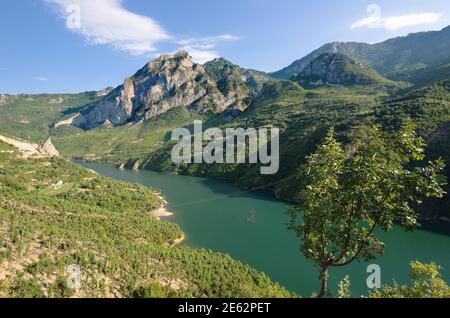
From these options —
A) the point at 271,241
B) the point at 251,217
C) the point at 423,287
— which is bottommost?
the point at 271,241

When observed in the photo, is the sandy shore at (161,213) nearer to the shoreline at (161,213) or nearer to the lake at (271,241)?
the shoreline at (161,213)

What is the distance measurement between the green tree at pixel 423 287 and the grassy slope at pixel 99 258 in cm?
2530

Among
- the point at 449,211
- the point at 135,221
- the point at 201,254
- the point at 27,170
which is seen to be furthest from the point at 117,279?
the point at 449,211

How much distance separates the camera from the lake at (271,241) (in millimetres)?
59809

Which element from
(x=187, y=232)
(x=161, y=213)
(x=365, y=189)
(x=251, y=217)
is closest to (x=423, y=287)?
(x=365, y=189)

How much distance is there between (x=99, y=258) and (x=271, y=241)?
149 feet

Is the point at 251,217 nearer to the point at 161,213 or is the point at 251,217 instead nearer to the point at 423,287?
the point at 161,213

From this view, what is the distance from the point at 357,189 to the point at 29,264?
1636 inches

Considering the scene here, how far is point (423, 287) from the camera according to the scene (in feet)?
52.2

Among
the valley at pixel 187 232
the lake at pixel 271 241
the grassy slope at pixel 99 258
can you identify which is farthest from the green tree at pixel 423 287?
the grassy slope at pixel 99 258

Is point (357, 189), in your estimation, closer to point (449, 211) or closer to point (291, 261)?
point (291, 261)

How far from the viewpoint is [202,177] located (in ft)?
628

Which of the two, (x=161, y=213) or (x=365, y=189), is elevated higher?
(x=365, y=189)
